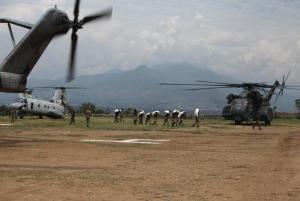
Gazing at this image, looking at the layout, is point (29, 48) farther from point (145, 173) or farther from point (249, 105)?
point (249, 105)

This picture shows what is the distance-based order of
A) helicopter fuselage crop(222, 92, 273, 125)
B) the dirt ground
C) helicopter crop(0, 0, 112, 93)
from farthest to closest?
helicopter fuselage crop(222, 92, 273, 125) → helicopter crop(0, 0, 112, 93) → the dirt ground

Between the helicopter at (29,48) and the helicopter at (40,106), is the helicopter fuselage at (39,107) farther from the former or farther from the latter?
A: the helicopter at (29,48)

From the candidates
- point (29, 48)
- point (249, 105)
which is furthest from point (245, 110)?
point (29, 48)

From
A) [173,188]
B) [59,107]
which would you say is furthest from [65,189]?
[59,107]

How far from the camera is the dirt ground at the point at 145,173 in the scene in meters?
10.9

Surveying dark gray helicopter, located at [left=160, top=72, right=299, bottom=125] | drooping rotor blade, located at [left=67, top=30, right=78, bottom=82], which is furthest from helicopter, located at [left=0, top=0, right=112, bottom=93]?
dark gray helicopter, located at [left=160, top=72, right=299, bottom=125]

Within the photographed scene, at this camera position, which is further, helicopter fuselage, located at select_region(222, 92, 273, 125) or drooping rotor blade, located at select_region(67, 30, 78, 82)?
helicopter fuselage, located at select_region(222, 92, 273, 125)

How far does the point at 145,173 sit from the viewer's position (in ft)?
46.5

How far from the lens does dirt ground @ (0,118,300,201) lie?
10.9 metres

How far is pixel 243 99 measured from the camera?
176 ft

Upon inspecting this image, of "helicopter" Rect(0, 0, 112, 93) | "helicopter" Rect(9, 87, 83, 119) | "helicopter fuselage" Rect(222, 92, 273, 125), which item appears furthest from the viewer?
"helicopter" Rect(9, 87, 83, 119)

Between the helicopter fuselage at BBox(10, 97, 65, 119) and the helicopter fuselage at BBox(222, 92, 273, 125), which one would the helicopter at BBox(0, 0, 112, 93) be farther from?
the helicopter fuselage at BBox(10, 97, 65, 119)

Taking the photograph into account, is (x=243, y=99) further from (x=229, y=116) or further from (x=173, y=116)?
(x=173, y=116)

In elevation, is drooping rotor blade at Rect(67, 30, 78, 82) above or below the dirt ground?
above
